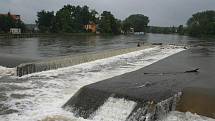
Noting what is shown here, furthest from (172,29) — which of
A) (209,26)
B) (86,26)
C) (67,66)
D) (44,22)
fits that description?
(67,66)

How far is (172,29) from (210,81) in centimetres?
15381

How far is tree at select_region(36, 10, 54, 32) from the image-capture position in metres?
74.6

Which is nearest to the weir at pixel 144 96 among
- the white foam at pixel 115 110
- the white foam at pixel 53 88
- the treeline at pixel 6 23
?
the white foam at pixel 115 110

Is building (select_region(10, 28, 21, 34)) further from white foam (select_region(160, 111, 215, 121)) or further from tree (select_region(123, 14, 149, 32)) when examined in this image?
tree (select_region(123, 14, 149, 32))

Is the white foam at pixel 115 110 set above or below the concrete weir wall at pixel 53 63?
below

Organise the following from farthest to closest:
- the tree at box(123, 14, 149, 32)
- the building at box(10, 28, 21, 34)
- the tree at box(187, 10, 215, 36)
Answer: the tree at box(123, 14, 149, 32), the tree at box(187, 10, 215, 36), the building at box(10, 28, 21, 34)

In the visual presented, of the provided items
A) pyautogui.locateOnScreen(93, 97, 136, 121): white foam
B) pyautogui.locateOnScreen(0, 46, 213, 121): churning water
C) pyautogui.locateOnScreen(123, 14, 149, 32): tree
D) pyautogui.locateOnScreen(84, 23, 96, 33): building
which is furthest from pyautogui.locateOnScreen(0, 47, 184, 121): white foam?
pyautogui.locateOnScreen(123, 14, 149, 32): tree

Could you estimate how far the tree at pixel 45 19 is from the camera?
7462cm

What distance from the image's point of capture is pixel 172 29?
537 ft

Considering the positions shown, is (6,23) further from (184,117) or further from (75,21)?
(184,117)

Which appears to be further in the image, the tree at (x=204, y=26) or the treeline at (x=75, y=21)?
the tree at (x=204, y=26)

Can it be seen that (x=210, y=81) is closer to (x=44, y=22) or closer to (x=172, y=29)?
(x=44, y=22)

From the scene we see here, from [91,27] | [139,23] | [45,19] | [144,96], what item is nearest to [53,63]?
[144,96]

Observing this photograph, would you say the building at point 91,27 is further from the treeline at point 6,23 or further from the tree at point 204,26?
the tree at point 204,26
